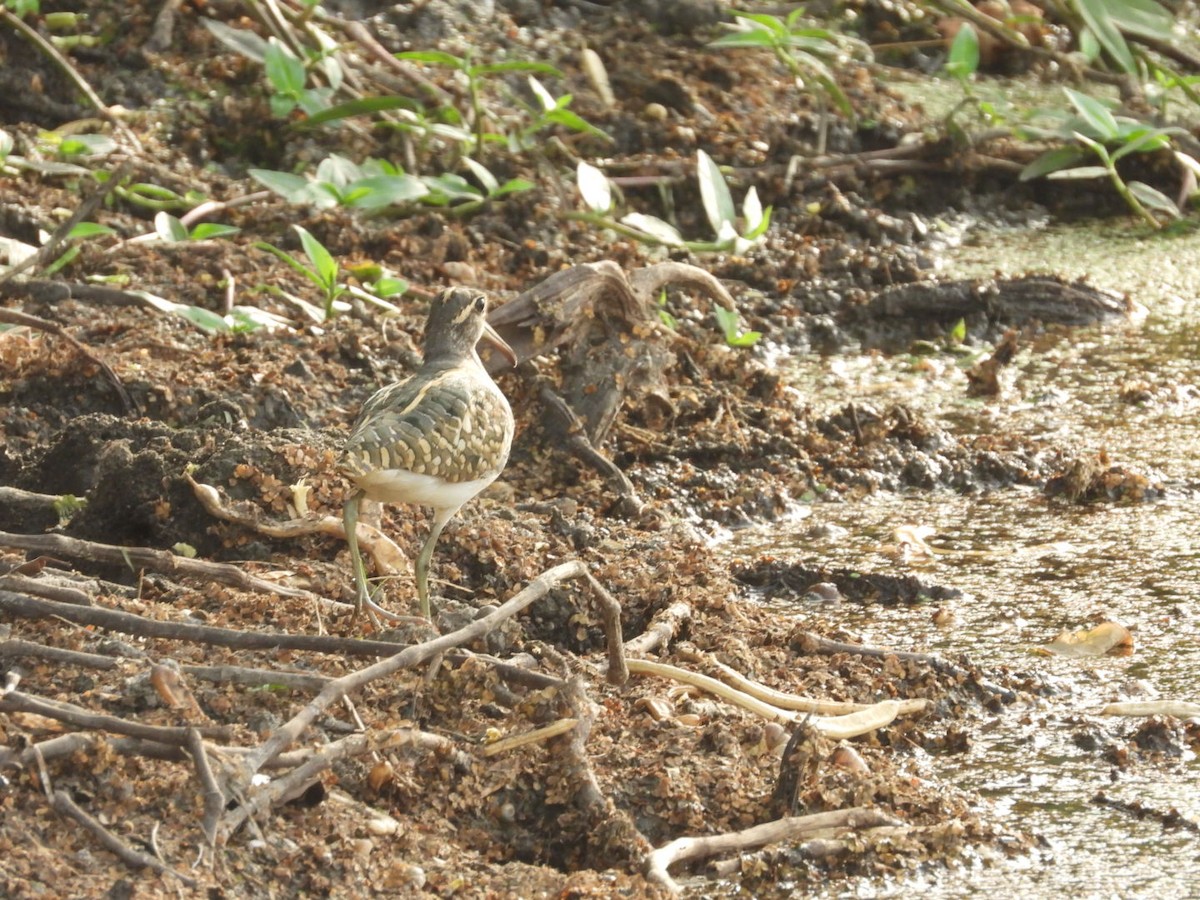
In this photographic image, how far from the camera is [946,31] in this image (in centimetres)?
803

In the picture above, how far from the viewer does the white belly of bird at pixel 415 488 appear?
3.19m

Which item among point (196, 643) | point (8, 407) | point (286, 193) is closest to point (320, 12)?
point (286, 193)

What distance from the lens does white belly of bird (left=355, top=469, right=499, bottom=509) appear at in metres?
3.19

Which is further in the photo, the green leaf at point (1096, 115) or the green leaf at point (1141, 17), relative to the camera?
the green leaf at point (1141, 17)

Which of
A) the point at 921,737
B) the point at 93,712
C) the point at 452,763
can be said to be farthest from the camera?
the point at 921,737

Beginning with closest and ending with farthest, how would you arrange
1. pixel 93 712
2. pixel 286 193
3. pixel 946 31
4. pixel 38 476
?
pixel 93 712 → pixel 38 476 → pixel 286 193 → pixel 946 31

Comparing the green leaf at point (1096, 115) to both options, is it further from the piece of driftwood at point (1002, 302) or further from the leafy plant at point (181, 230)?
the leafy plant at point (181, 230)

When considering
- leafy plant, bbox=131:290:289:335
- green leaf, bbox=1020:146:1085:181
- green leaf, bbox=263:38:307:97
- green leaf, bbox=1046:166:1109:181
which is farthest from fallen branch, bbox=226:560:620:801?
green leaf, bbox=1020:146:1085:181

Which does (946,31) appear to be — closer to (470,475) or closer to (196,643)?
(470,475)

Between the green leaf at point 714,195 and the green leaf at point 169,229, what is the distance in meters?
1.65

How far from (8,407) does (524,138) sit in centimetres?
244

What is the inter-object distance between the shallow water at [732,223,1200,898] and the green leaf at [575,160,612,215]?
785mm

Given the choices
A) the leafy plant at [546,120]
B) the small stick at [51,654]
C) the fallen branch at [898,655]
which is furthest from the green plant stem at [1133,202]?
the small stick at [51,654]

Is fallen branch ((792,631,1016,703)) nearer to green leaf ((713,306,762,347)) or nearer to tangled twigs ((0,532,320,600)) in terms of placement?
tangled twigs ((0,532,320,600))
